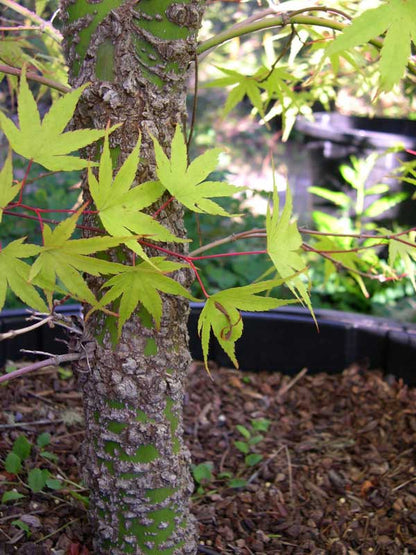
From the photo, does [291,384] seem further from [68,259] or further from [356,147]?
[356,147]

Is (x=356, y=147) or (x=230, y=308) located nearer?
(x=230, y=308)

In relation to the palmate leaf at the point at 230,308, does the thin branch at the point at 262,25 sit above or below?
above

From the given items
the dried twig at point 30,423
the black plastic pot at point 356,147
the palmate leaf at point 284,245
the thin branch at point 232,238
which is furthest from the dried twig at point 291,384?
the black plastic pot at point 356,147

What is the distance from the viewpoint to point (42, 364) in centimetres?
71

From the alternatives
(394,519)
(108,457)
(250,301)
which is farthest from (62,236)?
(394,519)

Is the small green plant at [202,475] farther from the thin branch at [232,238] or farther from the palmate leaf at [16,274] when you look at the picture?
the palmate leaf at [16,274]

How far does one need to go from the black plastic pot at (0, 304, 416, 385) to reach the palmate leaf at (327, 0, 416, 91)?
Answer: 927 mm

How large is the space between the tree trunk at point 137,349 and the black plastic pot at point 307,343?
586mm

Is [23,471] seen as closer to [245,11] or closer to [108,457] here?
[108,457]

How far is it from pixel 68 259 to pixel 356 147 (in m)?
2.72

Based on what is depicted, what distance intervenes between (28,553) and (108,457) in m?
0.18

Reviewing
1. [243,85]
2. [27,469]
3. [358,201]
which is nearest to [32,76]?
[243,85]

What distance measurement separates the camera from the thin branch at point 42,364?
65 cm

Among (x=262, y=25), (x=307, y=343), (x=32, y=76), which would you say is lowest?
(x=307, y=343)
